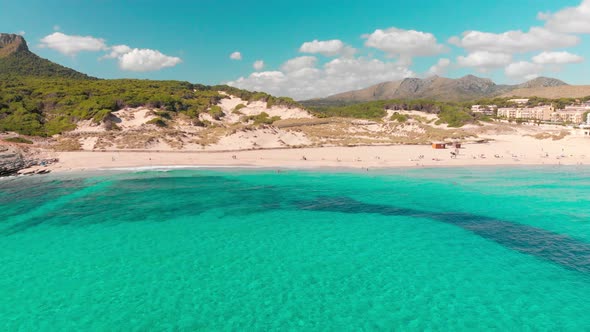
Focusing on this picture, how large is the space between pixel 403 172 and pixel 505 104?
5735 inches

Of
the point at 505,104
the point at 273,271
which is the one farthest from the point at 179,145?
the point at 505,104

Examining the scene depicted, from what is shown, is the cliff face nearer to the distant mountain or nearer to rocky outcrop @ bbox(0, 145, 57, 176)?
the distant mountain

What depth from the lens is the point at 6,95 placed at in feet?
213

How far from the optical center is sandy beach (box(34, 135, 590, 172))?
4231 centimetres

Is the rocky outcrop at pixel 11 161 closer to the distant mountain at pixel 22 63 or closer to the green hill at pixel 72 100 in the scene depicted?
the green hill at pixel 72 100

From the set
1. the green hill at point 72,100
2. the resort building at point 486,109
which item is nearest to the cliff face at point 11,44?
the green hill at point 72,100

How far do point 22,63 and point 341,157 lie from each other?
126558 mm

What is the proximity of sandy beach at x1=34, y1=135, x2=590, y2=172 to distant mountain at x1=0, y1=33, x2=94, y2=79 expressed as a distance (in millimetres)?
89372

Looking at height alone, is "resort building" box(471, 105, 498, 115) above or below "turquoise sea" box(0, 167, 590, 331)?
above

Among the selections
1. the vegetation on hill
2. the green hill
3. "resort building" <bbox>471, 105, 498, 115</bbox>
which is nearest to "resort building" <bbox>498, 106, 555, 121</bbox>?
"resort building" <bbox>471, 105, 498, 115</bbox>

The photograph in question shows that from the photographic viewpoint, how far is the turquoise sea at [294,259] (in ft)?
36.9

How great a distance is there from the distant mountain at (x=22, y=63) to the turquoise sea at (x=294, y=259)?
107m

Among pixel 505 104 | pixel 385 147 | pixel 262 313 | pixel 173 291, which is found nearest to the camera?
pixel 262 313

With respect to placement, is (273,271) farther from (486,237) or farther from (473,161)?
(473,161)
